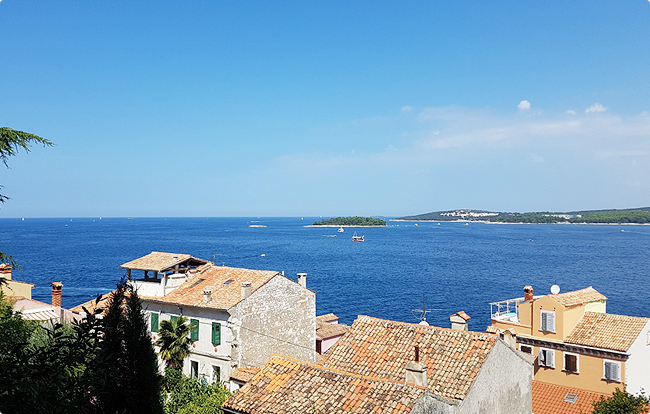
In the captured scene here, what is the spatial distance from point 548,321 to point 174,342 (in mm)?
22316

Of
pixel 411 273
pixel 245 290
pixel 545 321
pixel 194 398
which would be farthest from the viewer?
pixel 411 273

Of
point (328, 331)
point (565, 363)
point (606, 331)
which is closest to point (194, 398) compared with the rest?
point (328, 331)

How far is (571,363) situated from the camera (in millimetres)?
29562

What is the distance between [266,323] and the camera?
89.5ft

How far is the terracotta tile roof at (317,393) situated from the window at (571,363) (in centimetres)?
2098

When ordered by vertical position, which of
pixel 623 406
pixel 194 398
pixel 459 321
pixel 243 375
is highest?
pixel 459 321

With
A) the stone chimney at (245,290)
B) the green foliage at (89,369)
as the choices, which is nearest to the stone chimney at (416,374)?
the green foliage at (89,369)

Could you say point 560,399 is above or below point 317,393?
below

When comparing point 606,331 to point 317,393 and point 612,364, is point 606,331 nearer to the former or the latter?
point 612,364

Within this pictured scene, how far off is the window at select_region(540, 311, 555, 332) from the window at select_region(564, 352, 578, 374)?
5.55 ft

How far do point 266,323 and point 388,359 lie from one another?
10.8m

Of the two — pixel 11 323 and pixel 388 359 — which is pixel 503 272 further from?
pixel 11 323

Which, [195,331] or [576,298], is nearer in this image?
[195,331]

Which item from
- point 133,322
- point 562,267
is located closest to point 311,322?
point 133,322
